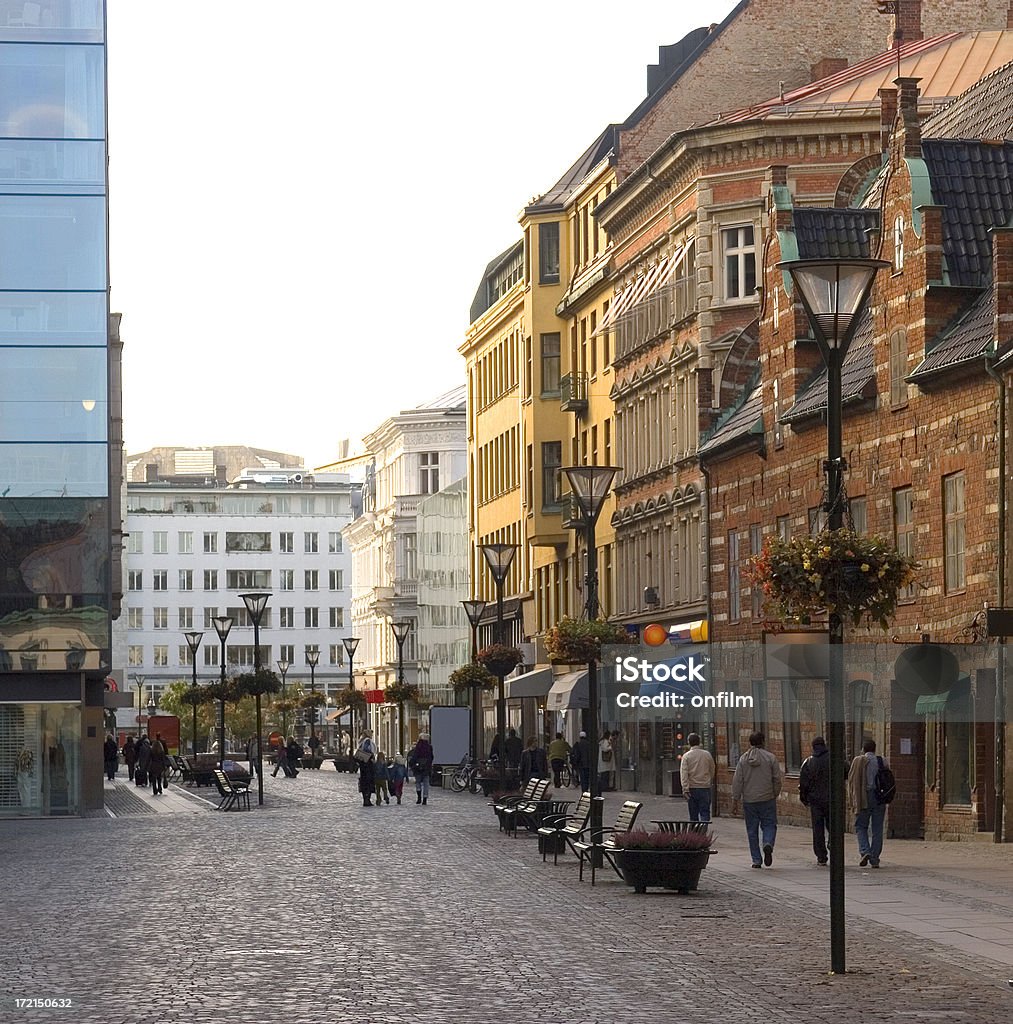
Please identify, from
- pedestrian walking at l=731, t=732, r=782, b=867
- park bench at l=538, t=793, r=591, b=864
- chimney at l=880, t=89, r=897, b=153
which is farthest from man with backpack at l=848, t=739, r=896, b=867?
chimney at l=880, t=89, r=897, b=153

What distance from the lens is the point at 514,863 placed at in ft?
101

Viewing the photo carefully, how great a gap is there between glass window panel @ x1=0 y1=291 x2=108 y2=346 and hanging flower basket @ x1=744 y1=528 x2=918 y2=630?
3679 cm

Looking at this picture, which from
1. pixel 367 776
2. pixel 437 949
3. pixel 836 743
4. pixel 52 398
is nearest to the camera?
pixel 836 743

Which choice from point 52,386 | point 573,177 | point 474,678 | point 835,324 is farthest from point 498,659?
point 835,324

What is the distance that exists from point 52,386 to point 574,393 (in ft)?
75.7

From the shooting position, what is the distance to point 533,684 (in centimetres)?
6781

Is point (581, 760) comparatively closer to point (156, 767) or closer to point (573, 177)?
point (156, 767)

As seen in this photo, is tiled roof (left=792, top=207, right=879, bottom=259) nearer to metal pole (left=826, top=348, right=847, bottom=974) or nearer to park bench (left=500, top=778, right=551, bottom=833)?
park bench (left=500, top=778, right=551, bottom=833)

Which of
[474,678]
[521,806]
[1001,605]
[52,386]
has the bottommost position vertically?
[521,806]

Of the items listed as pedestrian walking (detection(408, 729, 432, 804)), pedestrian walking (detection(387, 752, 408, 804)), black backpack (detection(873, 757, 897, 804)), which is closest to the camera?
black backpack (detection(873, 757, 897, 804))

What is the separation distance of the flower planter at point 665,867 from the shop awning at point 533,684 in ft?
135

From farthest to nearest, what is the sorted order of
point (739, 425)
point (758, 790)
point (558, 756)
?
point (558, 756) → point (739, 425) → point (758, 790)

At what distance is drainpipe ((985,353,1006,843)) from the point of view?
32.3 m

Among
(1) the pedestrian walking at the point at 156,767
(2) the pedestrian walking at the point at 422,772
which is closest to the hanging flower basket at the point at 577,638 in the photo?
(2) the pedestrian walking at the point at 422,772
